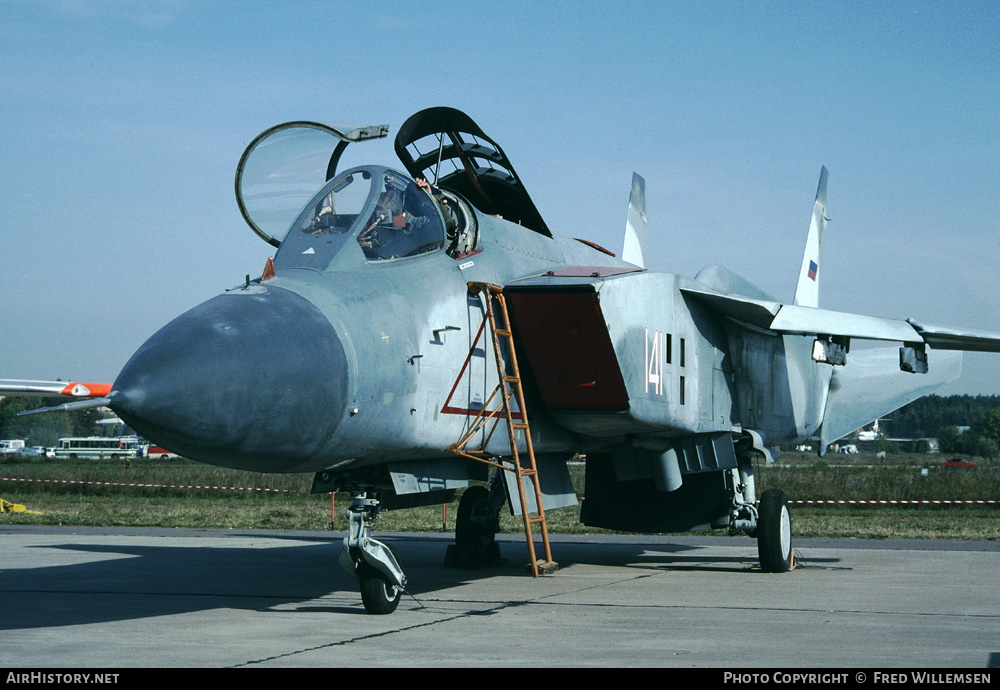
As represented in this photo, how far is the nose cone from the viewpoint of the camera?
5410 millimetres

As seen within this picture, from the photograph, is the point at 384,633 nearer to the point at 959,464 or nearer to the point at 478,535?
the point at 478,535

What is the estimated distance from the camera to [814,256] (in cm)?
1655

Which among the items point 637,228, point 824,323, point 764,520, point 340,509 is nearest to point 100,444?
point 340,509

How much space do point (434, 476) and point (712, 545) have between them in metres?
9.55

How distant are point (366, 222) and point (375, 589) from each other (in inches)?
108

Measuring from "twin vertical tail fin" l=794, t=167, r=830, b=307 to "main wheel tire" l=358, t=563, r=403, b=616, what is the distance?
10.3 m

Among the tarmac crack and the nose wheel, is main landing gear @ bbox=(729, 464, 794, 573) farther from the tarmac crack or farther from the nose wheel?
the nose wheel

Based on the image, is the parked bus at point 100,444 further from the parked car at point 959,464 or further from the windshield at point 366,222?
the windshield at point 366,222

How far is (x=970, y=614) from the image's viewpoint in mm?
8188

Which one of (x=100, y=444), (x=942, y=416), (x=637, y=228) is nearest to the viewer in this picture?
(x=637, y=228)

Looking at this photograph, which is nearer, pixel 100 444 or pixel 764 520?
pixel 764 520

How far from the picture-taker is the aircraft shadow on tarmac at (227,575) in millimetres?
8312

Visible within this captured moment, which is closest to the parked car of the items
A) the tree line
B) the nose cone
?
the tree line
